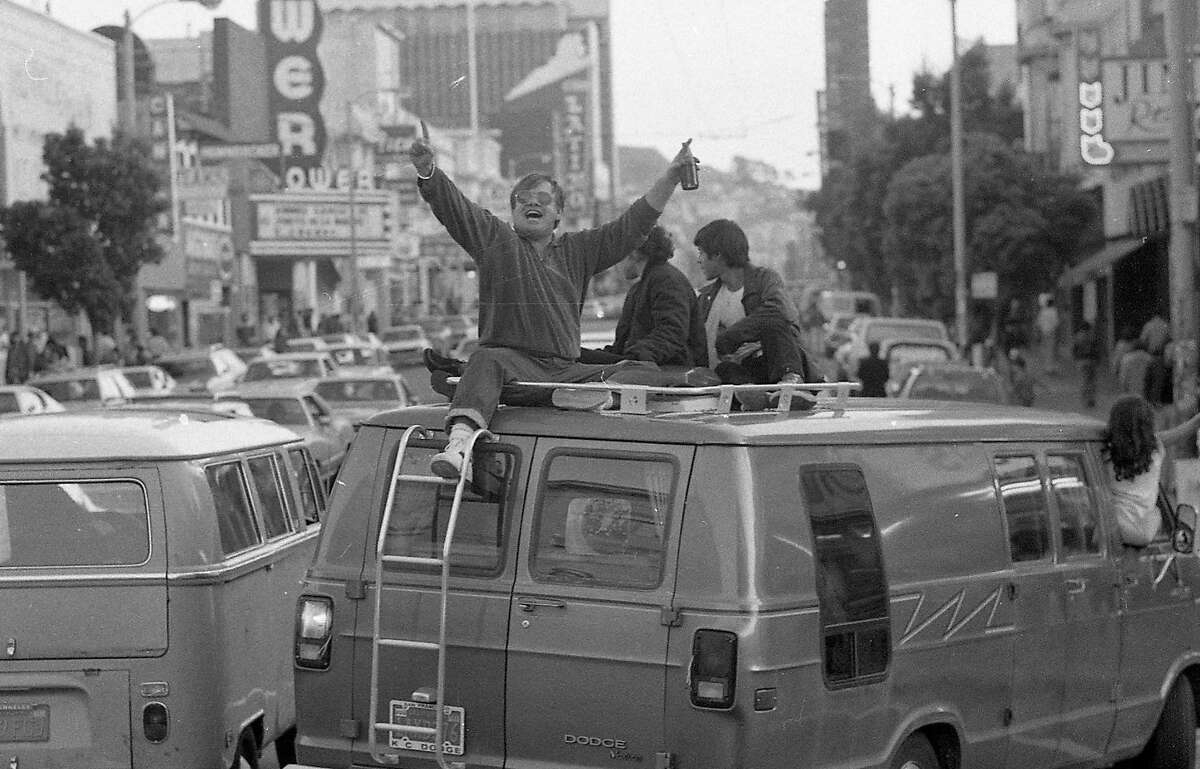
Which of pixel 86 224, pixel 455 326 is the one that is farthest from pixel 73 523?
pixel 455 326

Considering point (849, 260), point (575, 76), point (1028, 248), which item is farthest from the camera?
point (575, 76)

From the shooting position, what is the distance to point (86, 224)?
41.6 m

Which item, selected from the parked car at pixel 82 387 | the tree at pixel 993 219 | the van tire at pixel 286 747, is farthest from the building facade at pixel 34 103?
the van tire at pixel 286 747

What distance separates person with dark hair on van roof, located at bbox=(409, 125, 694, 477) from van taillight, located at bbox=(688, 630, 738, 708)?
123cm

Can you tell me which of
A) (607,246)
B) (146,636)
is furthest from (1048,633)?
(146,636)

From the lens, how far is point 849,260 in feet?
236

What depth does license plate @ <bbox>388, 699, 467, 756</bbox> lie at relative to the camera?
5953mm

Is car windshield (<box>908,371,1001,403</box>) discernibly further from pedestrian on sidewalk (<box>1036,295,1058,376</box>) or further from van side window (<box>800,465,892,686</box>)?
pedestrian on sidewalk (<box>1036,295,1058,376</box>)

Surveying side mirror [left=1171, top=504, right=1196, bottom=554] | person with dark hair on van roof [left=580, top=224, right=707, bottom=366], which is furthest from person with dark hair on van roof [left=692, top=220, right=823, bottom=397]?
side mirror [left=1171, top=504, right=1196, bottom=554]

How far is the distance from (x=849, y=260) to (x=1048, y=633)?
65586 millimetres

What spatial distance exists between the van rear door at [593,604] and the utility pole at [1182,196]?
1433cm

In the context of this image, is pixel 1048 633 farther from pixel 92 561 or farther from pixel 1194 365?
pixel 1194 365

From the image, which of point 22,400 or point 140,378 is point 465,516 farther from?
point 140,378

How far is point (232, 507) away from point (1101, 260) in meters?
42.4
